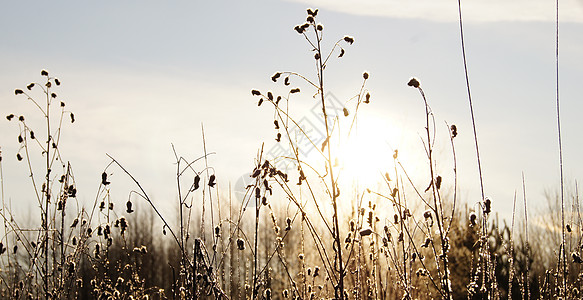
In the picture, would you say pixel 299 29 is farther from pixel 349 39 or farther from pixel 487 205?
pixel 487 205

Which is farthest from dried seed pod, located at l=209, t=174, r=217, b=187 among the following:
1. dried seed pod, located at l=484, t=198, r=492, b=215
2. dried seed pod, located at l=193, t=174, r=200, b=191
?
dried seed pod, located at l=484, t=198, r=492, b=215

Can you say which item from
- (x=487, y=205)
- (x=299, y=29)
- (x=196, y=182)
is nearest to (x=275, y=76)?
(x=299, y=29)

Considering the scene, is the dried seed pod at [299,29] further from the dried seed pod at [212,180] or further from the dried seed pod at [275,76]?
A: the dried seed pod at [212,180]

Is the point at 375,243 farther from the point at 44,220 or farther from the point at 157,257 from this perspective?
the point at 157,257

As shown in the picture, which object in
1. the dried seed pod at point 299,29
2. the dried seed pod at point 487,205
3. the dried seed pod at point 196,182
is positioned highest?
the dried seed pod at point 299,29

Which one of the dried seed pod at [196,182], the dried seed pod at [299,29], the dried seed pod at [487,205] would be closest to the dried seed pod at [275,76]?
the dried seed pod at [299,29]

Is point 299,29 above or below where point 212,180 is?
above

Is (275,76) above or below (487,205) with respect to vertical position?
above

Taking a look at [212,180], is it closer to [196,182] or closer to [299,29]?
[196,182]

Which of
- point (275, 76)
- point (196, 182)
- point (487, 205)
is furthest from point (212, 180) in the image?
point (487, 205)

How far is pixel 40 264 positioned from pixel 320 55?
8.11ft

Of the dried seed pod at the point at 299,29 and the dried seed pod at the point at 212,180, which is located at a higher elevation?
the dried seed pod at the point at 299,29

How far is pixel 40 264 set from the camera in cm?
403

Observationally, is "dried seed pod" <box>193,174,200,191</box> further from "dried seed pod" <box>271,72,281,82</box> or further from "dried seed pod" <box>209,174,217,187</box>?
"dried seed pod" <box>271,72,281,82</box>
